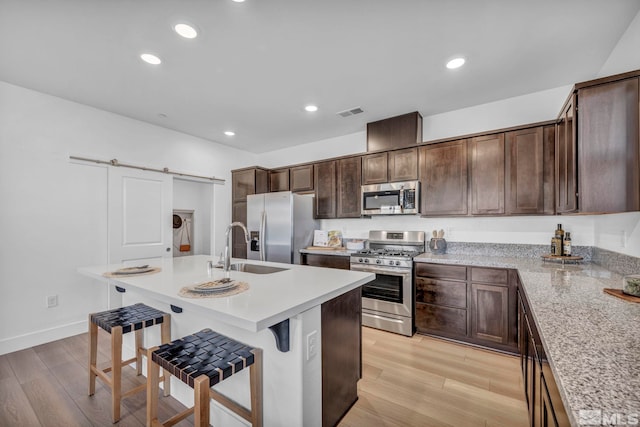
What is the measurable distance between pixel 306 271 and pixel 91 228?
2.92m

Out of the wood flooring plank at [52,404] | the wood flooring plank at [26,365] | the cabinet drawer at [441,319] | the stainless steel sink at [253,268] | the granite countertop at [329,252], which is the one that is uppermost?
A: the stainless steel sink at [253,268]

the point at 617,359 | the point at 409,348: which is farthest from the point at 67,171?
the point at 617,359

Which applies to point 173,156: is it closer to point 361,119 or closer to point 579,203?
point 361,119

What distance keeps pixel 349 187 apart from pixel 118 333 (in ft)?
9.94

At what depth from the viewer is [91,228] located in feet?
10.8

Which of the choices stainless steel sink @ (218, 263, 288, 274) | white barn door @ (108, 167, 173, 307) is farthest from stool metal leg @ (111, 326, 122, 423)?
white barn door @ (108, 167, 173, 307)

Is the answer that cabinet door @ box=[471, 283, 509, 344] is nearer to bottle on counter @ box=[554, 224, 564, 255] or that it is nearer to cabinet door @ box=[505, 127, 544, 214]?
bottle on counter @ box=[554, 224, 564, 255]

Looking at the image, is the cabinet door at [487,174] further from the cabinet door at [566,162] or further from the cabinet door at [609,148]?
the cabinet door at [609,148]

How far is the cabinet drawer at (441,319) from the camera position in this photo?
279 centimetres

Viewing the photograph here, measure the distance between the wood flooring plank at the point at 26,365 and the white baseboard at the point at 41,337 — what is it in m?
0.07

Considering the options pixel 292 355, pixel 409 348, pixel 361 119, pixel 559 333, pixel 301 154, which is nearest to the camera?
pixel 559 333

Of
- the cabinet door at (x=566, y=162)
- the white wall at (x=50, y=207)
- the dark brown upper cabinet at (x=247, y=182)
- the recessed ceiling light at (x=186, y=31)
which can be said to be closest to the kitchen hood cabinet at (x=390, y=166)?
the cabinet door at (x=566, y=162)

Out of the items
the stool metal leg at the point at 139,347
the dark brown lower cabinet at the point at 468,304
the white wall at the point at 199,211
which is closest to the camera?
the stool metal leg at the point at 139,347

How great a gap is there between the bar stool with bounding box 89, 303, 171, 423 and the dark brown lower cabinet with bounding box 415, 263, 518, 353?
248 centimetres
